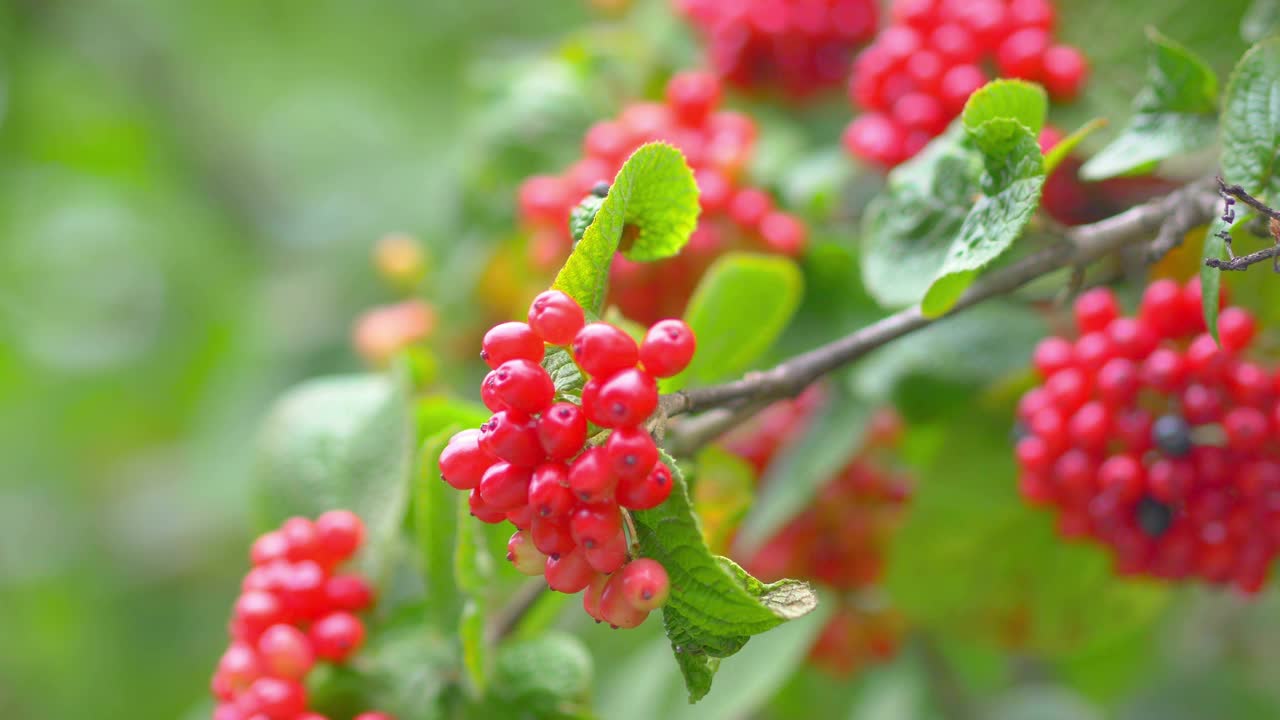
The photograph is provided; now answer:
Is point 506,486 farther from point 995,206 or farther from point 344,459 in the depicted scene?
point 344,459

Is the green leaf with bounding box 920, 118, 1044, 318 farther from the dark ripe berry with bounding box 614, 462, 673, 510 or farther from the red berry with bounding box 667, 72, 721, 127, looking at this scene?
the red berry with bounding box 667, 72, 721, 127

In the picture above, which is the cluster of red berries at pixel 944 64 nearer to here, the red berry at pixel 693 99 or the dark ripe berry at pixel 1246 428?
the red berry at pixel 693 99

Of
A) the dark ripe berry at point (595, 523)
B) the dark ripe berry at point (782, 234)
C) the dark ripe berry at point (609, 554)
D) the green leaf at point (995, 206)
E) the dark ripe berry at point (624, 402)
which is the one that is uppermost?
the dark ripe berry at point (782, 234)

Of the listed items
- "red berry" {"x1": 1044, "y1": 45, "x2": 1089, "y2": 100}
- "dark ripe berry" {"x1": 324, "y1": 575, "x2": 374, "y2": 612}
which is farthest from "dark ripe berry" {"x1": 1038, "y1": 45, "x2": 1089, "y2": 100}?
"dark ripe berry" {"x1": 324, "y1": 575, "x2": 374, "y2": 612}

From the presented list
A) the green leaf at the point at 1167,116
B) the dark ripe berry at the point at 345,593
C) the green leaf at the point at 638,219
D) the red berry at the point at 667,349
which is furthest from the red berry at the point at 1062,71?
the dark ripe berry at the point at 345,593

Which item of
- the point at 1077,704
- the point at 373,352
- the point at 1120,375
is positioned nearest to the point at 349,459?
the point at 373,352

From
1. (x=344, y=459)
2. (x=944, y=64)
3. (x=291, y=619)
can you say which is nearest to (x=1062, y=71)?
(x=944, y=64)
